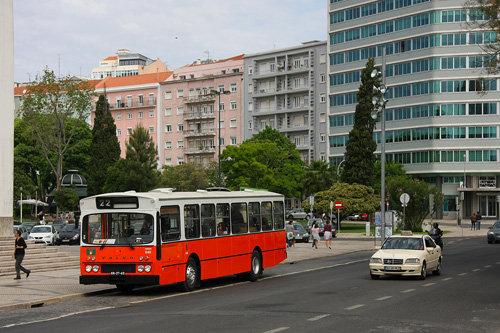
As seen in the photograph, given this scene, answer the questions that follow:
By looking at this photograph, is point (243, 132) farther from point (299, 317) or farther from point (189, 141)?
point (299, 317)

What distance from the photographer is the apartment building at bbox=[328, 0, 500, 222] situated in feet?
313

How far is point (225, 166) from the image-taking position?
8938 centimetres

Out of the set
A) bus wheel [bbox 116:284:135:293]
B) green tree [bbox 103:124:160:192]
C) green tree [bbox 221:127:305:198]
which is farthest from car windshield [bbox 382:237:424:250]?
green tree [bbox 221:127:305:198]

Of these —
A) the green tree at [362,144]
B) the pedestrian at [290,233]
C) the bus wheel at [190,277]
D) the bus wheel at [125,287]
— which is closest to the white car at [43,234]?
the pedestrian at [290,233]

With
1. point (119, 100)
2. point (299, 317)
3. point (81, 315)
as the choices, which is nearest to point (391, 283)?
point (299, 317)

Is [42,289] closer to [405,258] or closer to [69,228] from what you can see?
[405,258]

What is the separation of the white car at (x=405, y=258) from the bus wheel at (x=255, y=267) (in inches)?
141

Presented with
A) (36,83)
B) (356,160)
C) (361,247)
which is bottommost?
(361,247)

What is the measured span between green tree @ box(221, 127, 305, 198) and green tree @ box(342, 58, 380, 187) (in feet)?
44.2

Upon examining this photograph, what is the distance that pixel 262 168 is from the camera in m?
87.8

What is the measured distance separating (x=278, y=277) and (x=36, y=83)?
2313 inches

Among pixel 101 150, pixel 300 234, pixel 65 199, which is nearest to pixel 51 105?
pixel 65 199

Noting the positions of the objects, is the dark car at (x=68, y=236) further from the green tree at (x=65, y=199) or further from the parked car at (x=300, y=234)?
the green tree at (x=65, y=199)

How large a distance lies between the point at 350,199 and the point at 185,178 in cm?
2290
